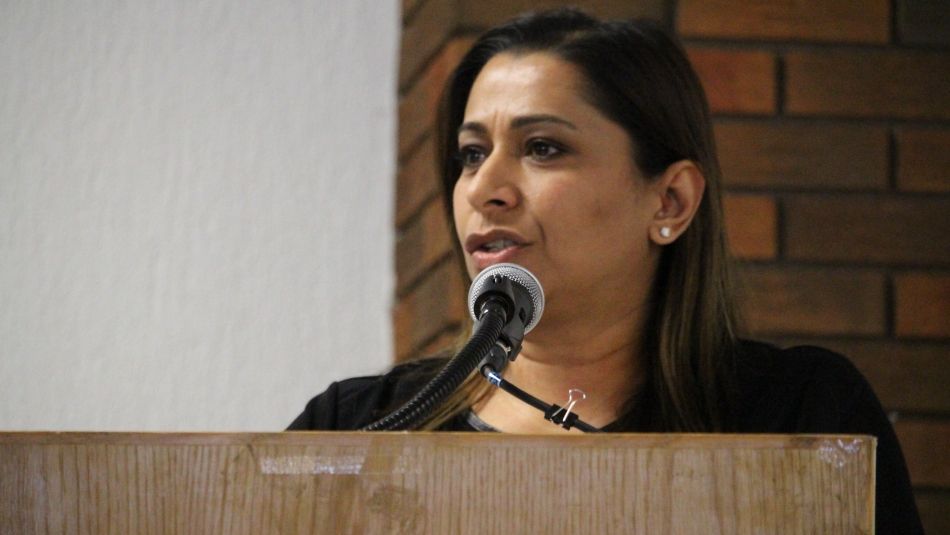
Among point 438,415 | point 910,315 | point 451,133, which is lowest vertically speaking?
point 910,315

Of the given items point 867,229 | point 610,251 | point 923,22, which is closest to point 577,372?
point 610,251

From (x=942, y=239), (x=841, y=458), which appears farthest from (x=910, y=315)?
(x=841, y=458)

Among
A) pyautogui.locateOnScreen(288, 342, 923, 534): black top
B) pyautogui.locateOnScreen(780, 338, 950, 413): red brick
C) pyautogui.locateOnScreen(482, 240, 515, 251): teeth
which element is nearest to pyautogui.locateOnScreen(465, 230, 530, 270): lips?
pyautogui.locateOnScreen(482, 240, 515, 251): teeth

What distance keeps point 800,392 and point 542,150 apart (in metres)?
0.40

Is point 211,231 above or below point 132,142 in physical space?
below

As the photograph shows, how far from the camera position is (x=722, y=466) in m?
0.67

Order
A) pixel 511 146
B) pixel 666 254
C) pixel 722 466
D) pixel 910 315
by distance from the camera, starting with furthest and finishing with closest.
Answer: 1. pixel 910 315
2. pixel 666 254
3. pixel 511 146
4. pixel 722 466

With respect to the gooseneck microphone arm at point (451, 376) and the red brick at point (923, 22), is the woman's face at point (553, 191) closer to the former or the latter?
the gooseneck microphone arm at point (451, 376)

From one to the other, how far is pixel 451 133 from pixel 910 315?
0.81m

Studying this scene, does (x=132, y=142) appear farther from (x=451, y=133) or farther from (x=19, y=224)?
(x=451, y=133)

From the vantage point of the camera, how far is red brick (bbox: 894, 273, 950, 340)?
1846mm

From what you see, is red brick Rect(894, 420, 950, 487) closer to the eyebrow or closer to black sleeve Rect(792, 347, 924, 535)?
black sleeve Rect(792, 347, 924, 535)

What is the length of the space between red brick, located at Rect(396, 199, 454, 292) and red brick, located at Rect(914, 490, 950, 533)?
0.82 metres

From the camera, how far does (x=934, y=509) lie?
70.7 inches
